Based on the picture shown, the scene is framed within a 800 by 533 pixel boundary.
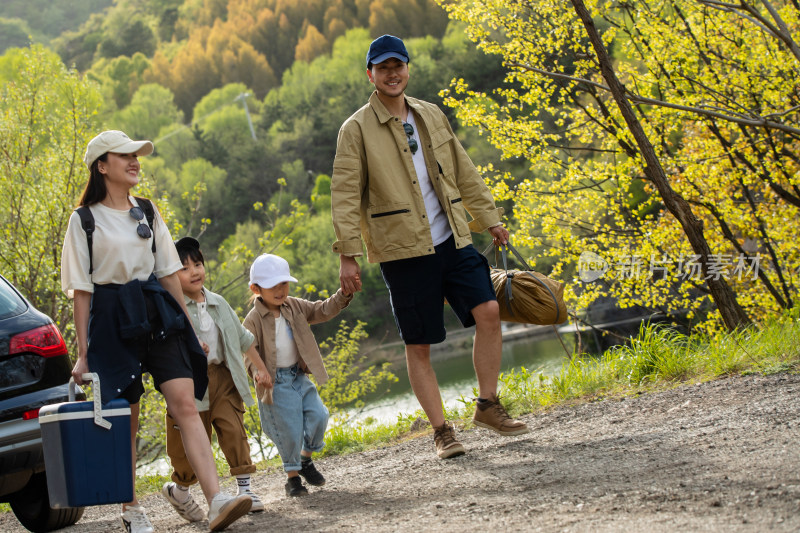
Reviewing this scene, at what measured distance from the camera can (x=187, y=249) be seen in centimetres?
466

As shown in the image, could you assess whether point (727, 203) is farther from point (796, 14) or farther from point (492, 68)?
point (492, 68)

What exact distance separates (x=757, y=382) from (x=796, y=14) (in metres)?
7.08

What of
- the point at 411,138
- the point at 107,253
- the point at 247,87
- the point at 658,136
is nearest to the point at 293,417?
the point at 107,253

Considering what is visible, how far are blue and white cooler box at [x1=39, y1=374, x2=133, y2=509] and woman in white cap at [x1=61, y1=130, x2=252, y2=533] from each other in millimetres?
135

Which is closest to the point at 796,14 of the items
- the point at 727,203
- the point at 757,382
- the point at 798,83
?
the point at 798,83

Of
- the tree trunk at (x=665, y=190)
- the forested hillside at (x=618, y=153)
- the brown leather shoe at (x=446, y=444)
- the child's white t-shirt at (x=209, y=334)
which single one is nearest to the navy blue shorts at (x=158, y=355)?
the child's white t-shirt at (x=209, y=334)

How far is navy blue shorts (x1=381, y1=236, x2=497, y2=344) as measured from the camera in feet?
14.9

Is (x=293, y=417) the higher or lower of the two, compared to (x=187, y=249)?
lower

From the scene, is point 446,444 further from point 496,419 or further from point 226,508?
point 226,508

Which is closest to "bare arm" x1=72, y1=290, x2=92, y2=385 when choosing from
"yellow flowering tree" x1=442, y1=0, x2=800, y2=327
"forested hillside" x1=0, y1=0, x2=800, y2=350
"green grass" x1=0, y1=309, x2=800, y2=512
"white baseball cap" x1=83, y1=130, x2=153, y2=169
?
"white baseball cap" x1=83, y1=130, x2=153, y2=169

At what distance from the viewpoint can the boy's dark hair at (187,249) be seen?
15.3 ft

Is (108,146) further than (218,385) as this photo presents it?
No

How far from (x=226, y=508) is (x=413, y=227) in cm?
167

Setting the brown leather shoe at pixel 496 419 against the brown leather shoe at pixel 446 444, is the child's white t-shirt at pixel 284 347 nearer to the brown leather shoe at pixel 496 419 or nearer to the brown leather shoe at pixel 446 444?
the brown leather shoe at pixel 446 444
